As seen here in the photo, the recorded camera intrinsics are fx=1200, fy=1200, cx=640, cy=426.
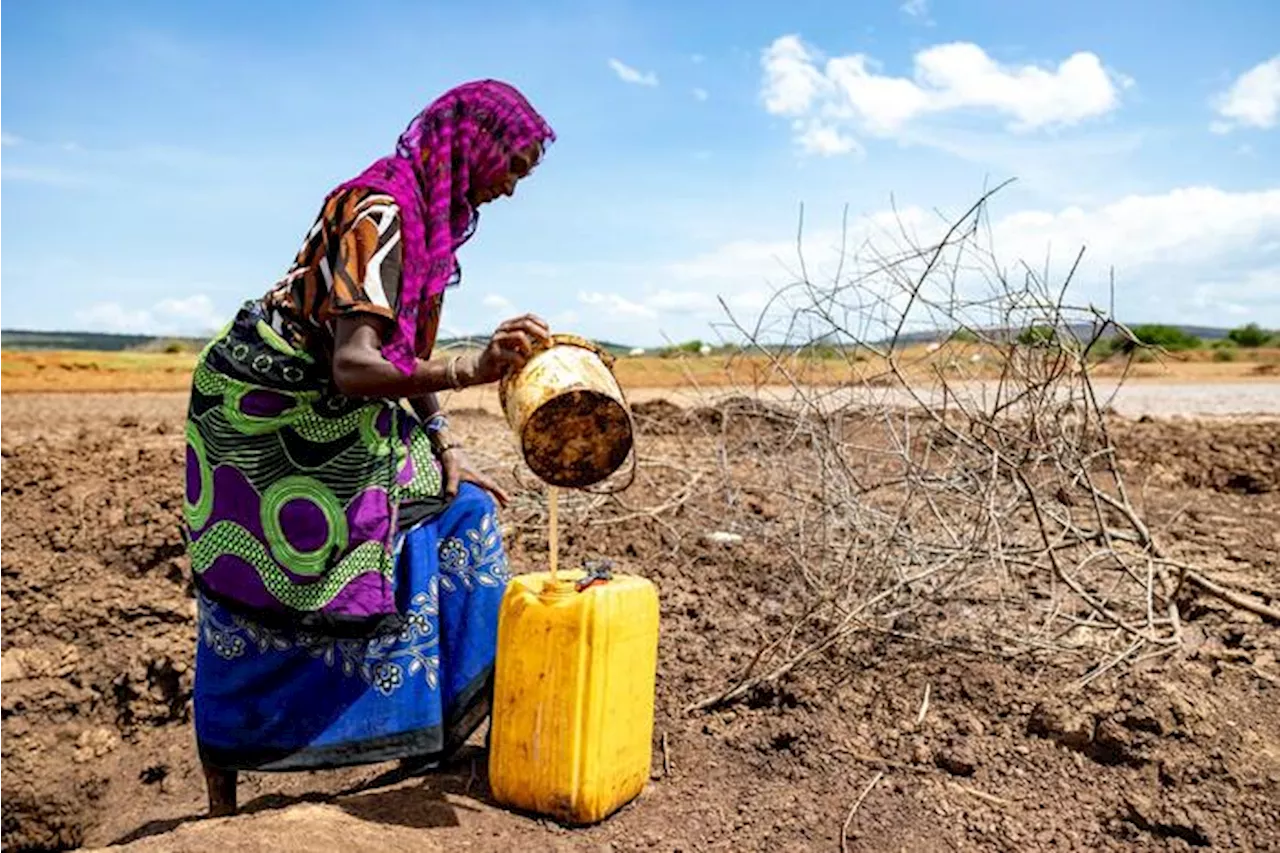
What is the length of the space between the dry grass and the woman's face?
131 centimetres

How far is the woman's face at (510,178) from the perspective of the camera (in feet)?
7.83

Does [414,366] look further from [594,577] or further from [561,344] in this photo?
[594,577]

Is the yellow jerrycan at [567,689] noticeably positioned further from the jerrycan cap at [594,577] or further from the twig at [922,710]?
the twig at [922,710]

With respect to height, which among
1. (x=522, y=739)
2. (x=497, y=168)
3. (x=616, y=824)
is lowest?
(x=616, y=824)

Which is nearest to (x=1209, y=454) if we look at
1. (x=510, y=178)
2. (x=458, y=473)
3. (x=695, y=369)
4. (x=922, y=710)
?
(x=695, y=369)

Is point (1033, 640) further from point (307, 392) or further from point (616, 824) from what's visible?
point (307, 392)

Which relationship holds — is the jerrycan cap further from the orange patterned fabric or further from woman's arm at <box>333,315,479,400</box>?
the orange patterned fabric

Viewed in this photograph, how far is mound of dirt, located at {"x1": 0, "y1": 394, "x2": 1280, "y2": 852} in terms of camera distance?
2439 mm

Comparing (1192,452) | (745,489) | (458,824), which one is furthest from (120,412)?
(458,824)

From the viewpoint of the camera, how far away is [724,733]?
2898mm

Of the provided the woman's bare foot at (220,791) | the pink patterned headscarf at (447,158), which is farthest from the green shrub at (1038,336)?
the woman's bare foot at (220,791)

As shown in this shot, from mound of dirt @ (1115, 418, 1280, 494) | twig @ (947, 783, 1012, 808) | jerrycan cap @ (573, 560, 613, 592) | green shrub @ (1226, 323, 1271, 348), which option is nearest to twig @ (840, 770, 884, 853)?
twig @ (947, 783, 1012, 808)

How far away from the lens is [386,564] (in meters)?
2.42

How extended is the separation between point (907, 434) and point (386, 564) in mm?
1712
